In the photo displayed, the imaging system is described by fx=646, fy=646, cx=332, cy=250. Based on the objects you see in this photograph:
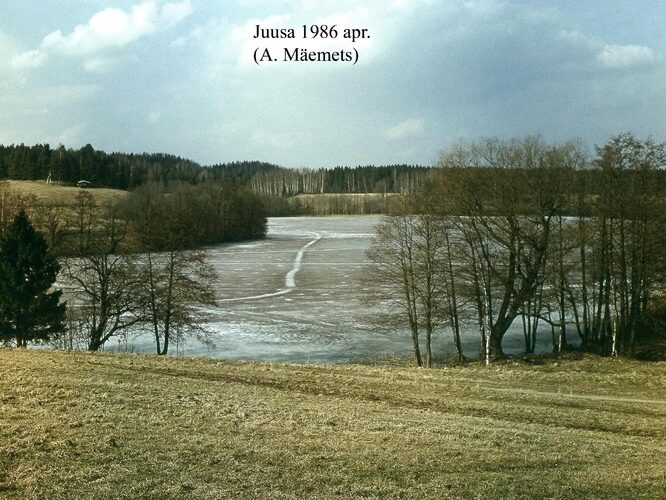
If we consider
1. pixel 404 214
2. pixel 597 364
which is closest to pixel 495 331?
pixel 597 364

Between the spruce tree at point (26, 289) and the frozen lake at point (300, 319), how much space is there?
453 cm

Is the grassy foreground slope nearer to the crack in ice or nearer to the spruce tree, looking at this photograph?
the spruce tree

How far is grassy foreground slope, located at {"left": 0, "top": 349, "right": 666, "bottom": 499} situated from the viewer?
9.89 metres

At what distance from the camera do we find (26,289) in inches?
1400

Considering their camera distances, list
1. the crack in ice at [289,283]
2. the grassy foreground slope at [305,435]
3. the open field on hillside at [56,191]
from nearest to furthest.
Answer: the grassy foreground slope at [305,435], the crack in ice at [289,283], the open field on hillside at [56,191]

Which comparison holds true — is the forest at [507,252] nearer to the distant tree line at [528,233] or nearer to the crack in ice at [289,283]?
the distant tree line at [528,233]

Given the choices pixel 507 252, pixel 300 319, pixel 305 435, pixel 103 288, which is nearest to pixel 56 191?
pixel 103 288

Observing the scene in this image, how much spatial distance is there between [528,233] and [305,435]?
2485cm

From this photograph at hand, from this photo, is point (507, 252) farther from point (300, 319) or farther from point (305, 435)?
point (305, 435)

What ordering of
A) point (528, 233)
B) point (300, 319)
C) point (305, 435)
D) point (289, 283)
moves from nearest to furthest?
1. point (305, 435)
2. point (528, 233)
3. point (300, 319)
4. point (289, 283)

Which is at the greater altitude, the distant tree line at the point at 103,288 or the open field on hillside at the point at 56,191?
the open field on hillside at the point at 56,191

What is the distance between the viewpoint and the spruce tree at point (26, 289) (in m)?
34.8

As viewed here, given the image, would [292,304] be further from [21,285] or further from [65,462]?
[65,462]

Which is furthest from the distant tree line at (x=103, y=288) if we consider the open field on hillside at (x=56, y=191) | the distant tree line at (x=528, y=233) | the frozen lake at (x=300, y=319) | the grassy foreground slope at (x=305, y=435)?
the open field on hillside at (x=56, y=191)
